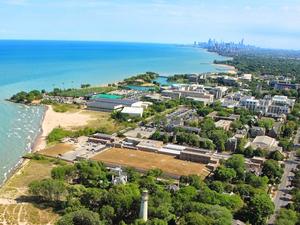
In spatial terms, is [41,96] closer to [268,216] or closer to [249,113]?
[249,113]

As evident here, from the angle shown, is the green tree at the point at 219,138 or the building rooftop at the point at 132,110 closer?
the green tree at the point at 219,138

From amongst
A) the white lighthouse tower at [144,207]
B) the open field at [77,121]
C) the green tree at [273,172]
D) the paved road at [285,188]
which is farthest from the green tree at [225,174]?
the open field at [77,121]

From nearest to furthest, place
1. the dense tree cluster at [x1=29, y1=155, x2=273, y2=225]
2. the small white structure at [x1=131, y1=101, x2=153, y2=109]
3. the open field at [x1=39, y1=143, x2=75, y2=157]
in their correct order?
the dense tree cluster at [x1=29, y1=155, x2=273, y2=225]
the open field at [x1=39, y1=143, x2=75, y2=157]
the small white structure at [x1=131, y1=101, x2=153, y2=109]

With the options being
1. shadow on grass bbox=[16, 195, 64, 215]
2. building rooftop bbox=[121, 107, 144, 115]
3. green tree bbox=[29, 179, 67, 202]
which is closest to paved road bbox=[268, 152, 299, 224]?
shadow on grass bbox=[16, 195, 64, 215]

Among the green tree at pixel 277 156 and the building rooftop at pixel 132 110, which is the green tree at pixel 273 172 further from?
the building rooftop at pixel 132 110

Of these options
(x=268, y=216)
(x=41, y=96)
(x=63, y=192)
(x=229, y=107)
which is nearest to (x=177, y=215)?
(x=268, y=216)

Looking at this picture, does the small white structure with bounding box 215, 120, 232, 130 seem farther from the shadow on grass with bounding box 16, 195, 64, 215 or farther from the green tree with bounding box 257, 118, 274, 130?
the shadow on grass with bounding box 16, 195, 64, 215

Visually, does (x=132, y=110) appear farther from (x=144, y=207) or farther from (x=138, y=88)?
(x=144, y=207)
